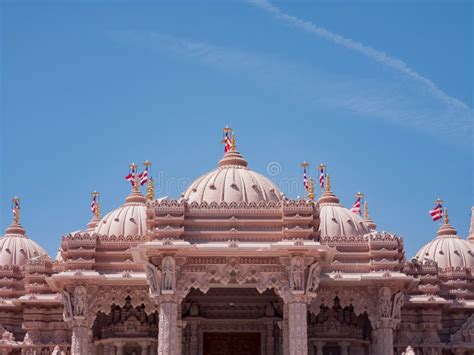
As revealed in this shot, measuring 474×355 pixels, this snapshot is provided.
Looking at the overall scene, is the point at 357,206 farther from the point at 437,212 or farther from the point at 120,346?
the point at 120,346

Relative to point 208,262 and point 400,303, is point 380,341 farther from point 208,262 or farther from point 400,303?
point 208,262

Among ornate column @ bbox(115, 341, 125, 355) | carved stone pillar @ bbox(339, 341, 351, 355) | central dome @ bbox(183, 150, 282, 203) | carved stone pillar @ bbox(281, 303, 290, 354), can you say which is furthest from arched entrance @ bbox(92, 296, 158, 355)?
carved stone pillar @ bbox(339, 341, 351, 355)

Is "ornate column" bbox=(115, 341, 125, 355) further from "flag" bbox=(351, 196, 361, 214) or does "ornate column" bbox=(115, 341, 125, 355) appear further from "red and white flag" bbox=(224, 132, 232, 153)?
"flag" bbox=(351, 196, 361, 214)

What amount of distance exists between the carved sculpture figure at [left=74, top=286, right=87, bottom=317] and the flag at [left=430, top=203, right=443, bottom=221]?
21881 millimetres

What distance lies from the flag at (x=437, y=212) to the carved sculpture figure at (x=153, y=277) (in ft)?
71.7

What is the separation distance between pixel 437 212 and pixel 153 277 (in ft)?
72.5

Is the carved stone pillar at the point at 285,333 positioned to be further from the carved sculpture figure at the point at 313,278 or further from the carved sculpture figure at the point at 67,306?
the carved sculpture figure at the point at 67,306

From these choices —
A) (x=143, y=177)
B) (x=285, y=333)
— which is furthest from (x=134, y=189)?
(x=285, y=333)

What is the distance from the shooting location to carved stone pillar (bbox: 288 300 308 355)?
97.6ft

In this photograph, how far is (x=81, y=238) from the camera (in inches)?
1361

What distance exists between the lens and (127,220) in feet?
133

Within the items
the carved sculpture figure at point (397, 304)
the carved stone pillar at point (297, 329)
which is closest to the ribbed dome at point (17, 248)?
the carved stone pillar at point (297, 329)

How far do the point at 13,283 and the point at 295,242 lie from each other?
18179 mm

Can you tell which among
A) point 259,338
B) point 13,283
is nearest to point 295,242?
point 259,338
